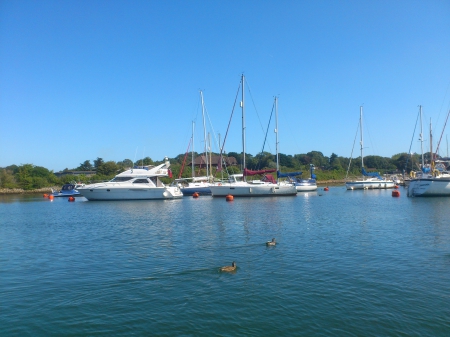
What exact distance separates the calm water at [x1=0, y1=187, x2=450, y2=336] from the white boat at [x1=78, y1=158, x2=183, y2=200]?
27.9m

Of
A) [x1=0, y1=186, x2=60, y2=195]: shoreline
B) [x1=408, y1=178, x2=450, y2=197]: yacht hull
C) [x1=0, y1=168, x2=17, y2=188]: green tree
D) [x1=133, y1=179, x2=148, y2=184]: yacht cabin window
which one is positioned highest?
[x1=0, y1=168, x2=17, y2=188]: green tree

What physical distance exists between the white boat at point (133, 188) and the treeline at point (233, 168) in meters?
16.7

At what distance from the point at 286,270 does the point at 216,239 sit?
697cm

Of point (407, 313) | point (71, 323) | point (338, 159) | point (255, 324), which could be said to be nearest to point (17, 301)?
point (71, 323)

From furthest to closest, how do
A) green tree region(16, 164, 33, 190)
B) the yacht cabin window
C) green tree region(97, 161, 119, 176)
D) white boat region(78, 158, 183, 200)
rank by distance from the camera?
green tree region(97, 161, 119, 176)
green tree region(16, 164, 33, 190)
the yacht cabin window
white boat region(78, 158, 183, 200)

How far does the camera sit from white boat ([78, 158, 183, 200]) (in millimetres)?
52094

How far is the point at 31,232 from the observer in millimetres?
25594

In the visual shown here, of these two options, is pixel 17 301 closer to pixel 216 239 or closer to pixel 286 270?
pixel 286 270

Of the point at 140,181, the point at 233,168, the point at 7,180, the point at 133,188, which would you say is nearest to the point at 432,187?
the point at 140,181

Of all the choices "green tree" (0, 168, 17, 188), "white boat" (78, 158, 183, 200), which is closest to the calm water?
"white boat" (78, 158, 183, 200)

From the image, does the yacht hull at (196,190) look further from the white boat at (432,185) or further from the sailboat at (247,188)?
the white boat at (432,185)

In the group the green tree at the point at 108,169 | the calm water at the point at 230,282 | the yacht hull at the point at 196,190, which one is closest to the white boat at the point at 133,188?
the yacht hull at the point at 196,190

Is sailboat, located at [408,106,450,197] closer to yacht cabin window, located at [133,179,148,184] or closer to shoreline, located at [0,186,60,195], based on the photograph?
yacht cabin window, located at [133,179,148,184]

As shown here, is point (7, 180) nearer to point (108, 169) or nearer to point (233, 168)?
point (108, 169)
